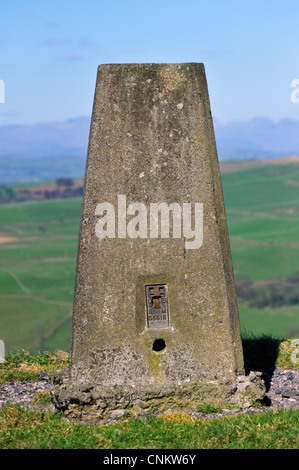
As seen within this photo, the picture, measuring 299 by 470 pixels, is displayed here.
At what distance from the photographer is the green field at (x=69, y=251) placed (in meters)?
65.2

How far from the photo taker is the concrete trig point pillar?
9.38 metres

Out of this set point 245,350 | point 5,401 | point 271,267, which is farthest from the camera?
point 271,267

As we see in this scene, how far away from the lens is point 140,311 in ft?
30.8

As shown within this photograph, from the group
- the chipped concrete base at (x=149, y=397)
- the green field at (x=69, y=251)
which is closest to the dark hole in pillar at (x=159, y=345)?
the chipped concrete base at (x=149, y=397)

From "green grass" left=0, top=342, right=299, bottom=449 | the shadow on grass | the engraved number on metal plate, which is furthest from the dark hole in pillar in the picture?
the shadow on grass

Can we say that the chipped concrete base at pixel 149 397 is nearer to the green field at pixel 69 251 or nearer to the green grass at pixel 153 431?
the green grass at pixel 153 431

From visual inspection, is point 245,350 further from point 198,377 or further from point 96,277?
point 96,277

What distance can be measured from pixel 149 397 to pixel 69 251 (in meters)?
88.7

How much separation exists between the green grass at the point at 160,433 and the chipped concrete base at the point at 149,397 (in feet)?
0.93

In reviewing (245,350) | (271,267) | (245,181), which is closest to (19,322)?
(271,267)

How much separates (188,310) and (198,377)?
932mm

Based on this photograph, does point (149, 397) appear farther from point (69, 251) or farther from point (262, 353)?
point (69, 251)

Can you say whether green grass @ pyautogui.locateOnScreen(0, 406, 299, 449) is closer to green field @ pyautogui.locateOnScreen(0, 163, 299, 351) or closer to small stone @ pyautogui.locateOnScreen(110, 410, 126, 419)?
small stone @ pyautogui.locateOnScreen(110, 410, 126, 419)

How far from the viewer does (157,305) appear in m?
9.40
